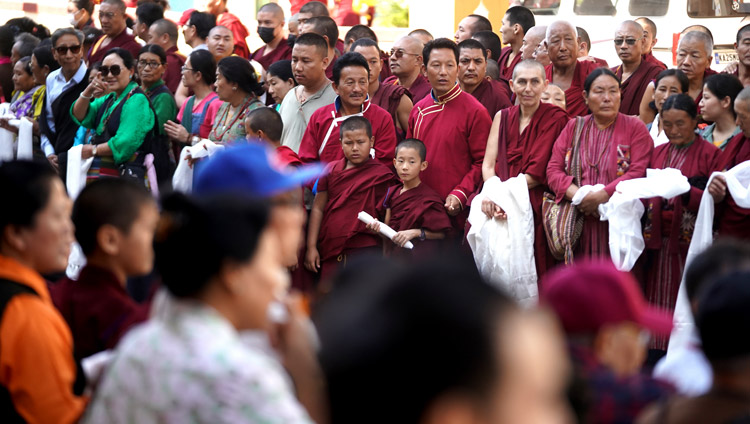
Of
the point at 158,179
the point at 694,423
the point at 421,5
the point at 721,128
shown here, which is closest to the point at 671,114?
the point at 721,128

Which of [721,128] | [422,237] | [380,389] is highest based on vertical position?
[380,389]

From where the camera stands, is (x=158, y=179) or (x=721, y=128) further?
(x=158, y=179)

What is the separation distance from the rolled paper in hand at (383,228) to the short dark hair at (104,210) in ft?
11.0

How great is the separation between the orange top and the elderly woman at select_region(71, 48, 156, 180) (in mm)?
4507

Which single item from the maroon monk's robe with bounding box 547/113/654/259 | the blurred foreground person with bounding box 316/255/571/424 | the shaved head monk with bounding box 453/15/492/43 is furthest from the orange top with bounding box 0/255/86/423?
the shaved head monk with bounding box 453/15/492/43

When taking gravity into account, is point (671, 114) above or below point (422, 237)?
above

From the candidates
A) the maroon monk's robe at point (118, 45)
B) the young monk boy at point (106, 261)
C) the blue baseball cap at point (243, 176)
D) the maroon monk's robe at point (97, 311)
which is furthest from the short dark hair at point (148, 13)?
the blue baseball cap at point (243, 176)

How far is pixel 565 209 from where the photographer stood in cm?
547

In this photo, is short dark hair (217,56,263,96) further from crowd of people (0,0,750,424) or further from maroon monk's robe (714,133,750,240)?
maroon monk's robe (714,133,750,240)

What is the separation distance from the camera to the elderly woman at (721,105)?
553 cm

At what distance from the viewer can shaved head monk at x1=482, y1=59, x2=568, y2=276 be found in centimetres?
570

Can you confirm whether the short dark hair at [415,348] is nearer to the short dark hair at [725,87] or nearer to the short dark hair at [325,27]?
the short dark hair at [725,87]

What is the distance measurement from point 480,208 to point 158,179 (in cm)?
239

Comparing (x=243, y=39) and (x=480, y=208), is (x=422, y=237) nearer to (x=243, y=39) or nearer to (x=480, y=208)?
(x=480, y=208)
